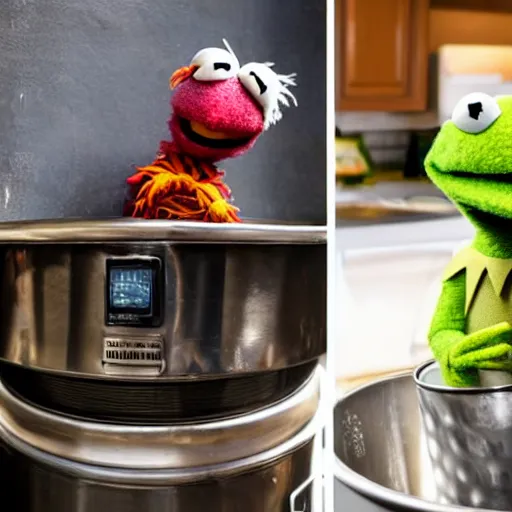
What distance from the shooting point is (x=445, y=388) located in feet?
2.03

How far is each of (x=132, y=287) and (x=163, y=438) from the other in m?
0.15

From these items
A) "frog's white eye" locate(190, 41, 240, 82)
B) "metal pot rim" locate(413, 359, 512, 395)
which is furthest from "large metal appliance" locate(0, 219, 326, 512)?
"frog's white eye" locate(190, 41, 240, 82)

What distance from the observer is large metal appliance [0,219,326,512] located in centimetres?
69

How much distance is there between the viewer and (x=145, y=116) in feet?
3.52

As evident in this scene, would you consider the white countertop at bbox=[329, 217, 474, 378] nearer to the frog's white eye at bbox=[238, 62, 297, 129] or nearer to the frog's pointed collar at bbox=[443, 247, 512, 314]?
the frog's pointed collar at bbox=[443, 247, 512, 314]

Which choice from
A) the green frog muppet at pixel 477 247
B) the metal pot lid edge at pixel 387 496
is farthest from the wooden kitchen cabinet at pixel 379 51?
the metal pot lid edge at pixel 387 496

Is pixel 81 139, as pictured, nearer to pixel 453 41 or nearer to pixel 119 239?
pixel 119 239

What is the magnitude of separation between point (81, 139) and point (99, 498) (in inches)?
20.9

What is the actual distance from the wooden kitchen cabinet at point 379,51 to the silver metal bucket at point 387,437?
266 millimetres

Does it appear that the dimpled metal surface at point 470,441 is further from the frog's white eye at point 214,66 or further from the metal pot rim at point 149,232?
the frog's white eye at point 214,66

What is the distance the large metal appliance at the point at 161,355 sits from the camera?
0.69m

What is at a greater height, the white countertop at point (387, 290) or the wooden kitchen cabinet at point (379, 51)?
the wooden kitchen cabinet at point (379, 51)

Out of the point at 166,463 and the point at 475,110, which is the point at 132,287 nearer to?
the point at 166,463

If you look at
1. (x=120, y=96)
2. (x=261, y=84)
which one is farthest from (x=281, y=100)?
(x=120, y=96)
